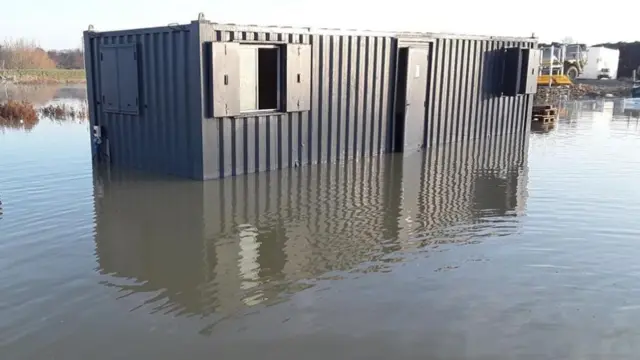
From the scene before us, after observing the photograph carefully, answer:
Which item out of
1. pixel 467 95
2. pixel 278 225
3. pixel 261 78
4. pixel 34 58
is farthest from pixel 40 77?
pixel 278 225

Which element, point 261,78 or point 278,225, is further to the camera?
point 261,78

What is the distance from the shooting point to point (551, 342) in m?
3.89

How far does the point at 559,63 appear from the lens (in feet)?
95.2

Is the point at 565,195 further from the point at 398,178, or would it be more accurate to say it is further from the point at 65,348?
the point at 65,348

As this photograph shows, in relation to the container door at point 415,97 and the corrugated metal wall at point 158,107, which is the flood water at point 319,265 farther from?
the container door at point 415,97

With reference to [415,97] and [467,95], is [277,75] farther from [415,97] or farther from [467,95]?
[467,95]

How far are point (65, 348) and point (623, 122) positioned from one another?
1915cm

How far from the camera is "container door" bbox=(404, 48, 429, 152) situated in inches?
460

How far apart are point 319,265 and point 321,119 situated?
5214mm

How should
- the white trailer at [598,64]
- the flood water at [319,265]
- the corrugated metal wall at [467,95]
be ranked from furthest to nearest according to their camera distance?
the white trailer at [598,64], the corrugated metal wall at [467,95], the flood water at [319,265]

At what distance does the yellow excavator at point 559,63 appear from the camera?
26328 mm

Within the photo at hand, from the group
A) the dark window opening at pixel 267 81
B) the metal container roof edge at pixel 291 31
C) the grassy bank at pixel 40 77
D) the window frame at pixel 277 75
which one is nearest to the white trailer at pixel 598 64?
the metal container roof edge at pixel 291 31

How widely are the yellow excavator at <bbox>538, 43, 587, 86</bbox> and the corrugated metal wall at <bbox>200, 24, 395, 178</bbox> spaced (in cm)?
1285

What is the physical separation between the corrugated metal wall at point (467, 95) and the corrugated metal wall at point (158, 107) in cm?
594
